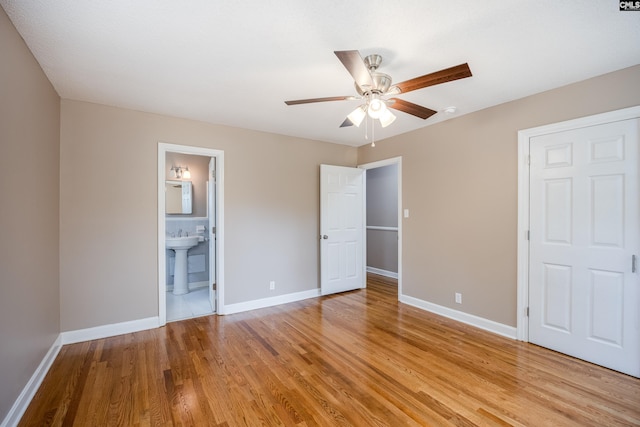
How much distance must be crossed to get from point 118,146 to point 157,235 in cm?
107

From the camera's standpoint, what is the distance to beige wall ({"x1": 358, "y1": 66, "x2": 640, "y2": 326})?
2.65 metres

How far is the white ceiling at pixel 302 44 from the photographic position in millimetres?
1655

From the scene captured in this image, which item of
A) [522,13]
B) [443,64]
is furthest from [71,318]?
[522,13]

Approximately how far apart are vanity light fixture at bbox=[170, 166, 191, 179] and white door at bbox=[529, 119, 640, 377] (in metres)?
4.94

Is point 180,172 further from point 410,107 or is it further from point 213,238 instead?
point 410,107

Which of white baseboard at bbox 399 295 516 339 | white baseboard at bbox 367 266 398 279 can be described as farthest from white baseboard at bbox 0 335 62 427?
white baseboard at bbox 367 266 398 279

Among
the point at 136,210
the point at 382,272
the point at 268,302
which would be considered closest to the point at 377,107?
the point at 136,210

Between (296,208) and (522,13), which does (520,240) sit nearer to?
(522,13)

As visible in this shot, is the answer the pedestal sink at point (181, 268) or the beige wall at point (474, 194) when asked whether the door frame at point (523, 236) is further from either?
the pedestal sink at point (181, 268)

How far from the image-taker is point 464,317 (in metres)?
3.42

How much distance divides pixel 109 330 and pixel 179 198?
244 cm

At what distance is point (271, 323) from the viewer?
3.46 m

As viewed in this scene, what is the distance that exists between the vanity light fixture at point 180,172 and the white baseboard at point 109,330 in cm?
251

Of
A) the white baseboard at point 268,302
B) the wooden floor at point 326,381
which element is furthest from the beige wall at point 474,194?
the white baseboard at point 268,302
